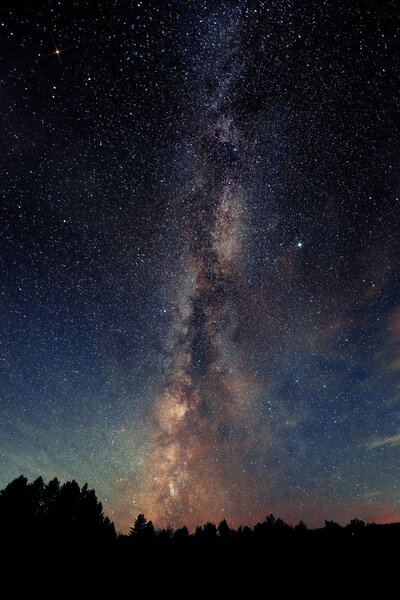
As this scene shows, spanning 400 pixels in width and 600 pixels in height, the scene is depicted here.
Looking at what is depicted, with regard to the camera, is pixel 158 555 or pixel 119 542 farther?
pixel 119 542

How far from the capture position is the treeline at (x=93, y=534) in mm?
24938

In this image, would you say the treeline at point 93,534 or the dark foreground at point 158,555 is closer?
the dark foreground at point 158,555

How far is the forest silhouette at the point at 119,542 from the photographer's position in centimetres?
2367

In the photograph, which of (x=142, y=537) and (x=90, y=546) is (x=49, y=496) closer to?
(x=90, y=546)

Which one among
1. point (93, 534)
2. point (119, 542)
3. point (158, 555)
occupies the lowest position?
point (158, 555)

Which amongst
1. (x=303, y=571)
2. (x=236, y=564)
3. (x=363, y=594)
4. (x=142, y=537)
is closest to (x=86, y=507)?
(x=142, y=537)

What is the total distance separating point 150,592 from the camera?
74.9ft

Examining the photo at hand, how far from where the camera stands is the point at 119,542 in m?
35.0

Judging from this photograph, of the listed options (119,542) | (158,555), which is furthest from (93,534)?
(158,555)

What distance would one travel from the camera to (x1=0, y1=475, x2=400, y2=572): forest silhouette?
23.7 metres

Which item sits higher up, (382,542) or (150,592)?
(150,592)

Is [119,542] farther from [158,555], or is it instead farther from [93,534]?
[158,555]

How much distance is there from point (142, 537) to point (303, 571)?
74.1ft

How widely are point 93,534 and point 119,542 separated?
19.0 ft
